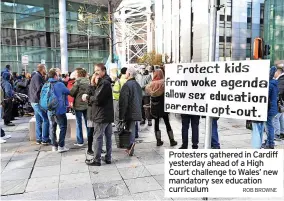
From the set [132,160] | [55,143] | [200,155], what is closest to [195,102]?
[200,155]

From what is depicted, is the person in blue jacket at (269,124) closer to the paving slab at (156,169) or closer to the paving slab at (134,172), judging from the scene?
the paving slab at (156,169)

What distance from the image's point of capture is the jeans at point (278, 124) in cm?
732

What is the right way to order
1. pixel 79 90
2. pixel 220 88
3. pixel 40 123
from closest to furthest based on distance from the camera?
1. pixel 220 88
2. pixel 79 90
3. pixel 40 123

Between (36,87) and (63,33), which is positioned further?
(63,33)

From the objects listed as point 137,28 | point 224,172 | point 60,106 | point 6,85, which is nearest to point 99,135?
point 60,106

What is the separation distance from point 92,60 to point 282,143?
21.5 m

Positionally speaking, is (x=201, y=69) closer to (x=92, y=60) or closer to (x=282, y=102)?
(x=282, y=102)

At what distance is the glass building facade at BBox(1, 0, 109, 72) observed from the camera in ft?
70.4

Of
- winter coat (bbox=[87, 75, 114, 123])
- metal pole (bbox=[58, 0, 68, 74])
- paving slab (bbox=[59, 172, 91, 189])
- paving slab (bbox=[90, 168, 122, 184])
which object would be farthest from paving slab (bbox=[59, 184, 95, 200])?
metal pole (bbox=[58, 0, 68, 74])

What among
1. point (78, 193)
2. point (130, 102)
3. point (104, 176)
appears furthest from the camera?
point (130, 102)

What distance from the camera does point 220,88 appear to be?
3.11 metres

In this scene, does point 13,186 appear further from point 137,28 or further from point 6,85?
point 137,28

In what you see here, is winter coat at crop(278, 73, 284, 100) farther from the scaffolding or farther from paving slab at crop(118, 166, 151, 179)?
the scaffolding

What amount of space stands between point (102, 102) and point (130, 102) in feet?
3.24
